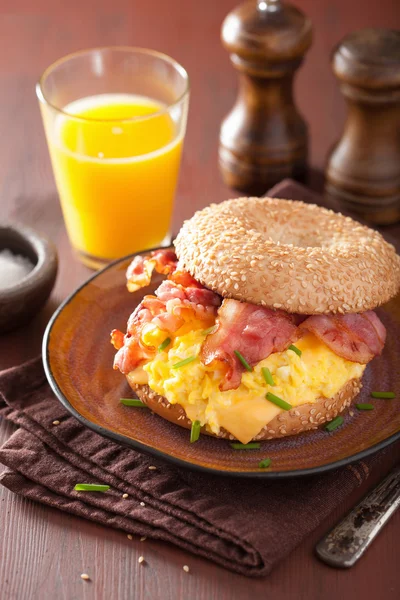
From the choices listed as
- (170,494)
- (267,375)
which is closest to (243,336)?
(267,375)

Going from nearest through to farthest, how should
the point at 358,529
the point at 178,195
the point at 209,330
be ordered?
1. the point at 358,529
2. the point at 209,330
3. the point at 178,195

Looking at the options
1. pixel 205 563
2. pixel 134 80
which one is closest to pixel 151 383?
pixel 205 563

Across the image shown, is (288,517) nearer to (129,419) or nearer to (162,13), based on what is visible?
(129,419)

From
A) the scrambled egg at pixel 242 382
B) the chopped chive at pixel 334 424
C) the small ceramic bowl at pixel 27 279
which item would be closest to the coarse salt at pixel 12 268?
the small ceramic bowl at pixel 27 279

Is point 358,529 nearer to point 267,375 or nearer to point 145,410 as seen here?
point 267,375

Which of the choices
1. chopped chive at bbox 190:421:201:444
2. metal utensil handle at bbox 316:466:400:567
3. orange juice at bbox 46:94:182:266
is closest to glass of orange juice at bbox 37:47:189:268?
orange juice at bbox 46:94:182:266
